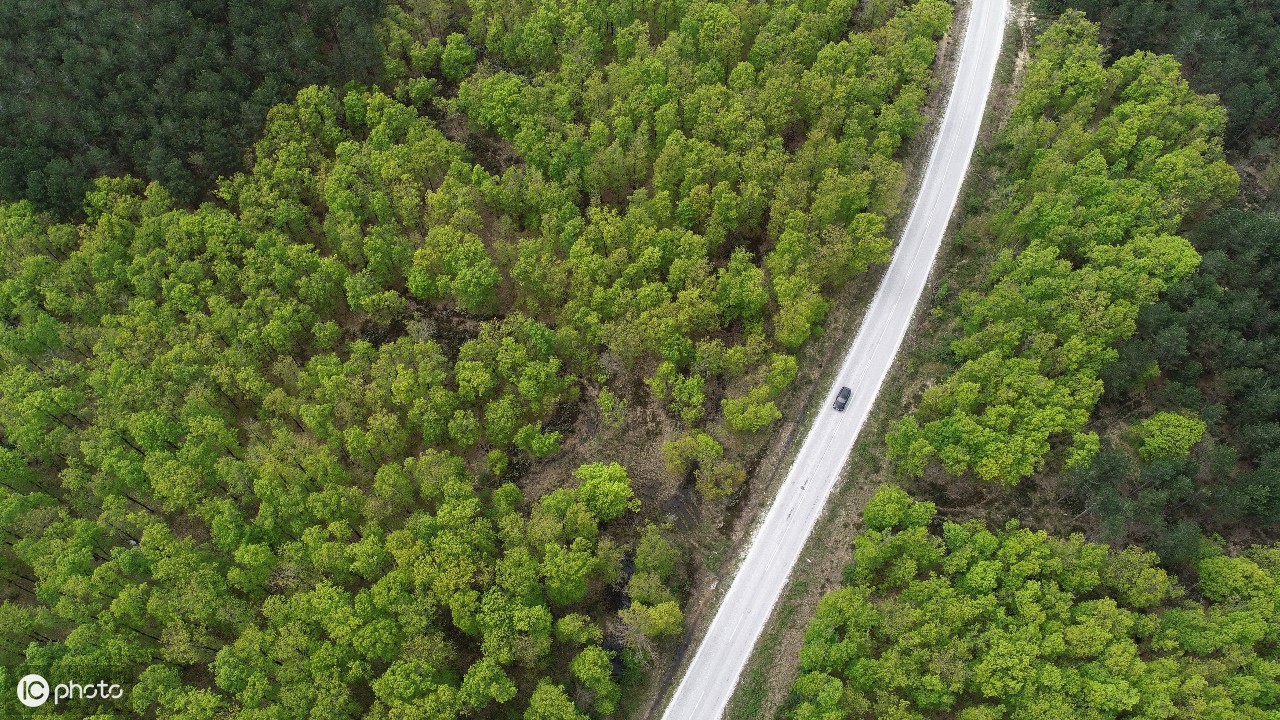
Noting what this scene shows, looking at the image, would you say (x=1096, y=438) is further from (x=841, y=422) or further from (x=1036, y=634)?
(x=841, y=422)

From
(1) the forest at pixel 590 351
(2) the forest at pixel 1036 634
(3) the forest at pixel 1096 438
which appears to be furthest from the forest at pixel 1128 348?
(2) the forest at pixel 1036 634

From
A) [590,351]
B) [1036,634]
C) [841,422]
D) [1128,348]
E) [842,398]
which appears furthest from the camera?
[590,351]

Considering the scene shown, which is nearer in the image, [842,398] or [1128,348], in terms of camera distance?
[1128,348]

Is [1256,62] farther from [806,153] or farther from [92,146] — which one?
[92,146]

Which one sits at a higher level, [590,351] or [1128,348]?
[590,351]

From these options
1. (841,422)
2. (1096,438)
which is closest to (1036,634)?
(1096,438)

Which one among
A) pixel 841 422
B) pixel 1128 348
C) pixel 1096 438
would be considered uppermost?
pixel 841 422
